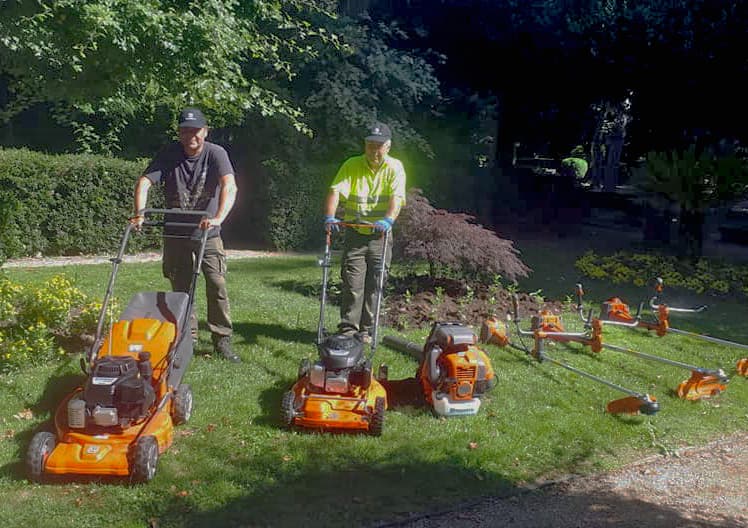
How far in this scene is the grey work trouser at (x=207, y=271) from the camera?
615 centimetres

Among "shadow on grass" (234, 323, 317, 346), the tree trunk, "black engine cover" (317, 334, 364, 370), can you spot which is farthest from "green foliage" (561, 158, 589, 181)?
"black engine cover" (317, 334, 364, 370)

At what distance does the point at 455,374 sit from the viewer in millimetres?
5586

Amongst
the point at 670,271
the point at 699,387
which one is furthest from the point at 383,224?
the point at 670,271

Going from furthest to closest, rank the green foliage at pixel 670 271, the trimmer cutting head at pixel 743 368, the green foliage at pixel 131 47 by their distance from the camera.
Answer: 1. the green foliage at pixel 670 271
2. the trimmer cutting head at pixel 743 368
3. the green foliage at pixel 131 47

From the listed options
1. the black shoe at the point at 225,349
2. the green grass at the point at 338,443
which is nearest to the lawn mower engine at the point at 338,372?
the green grass at the point at 338,443

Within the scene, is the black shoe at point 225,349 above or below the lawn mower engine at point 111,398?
below

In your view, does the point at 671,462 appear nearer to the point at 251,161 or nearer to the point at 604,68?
the point at 251,161

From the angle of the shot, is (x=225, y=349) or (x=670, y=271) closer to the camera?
(x=225, y=349)

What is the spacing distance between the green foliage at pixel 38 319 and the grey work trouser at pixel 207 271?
90cm

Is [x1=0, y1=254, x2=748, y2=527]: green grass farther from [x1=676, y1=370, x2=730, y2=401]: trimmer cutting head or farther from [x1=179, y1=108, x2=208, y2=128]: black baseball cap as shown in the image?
[x1=179, y1=108, x2=208, y2=128]: black baseball cap

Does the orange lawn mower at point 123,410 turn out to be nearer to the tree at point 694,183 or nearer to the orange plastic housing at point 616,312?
the orange plastic housing at point 616,312

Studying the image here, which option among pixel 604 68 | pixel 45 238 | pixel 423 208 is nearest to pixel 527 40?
pixel 604 68

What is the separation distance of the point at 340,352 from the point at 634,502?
6.41ft

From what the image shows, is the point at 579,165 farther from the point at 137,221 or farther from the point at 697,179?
the point at 137,221
